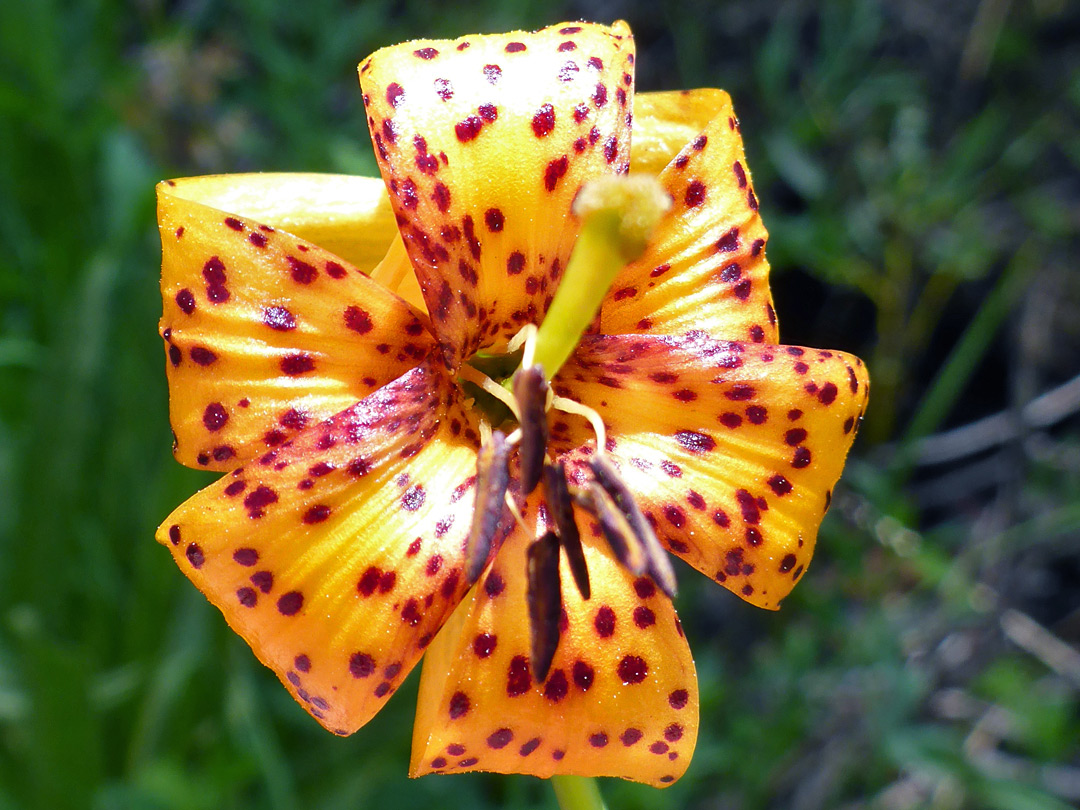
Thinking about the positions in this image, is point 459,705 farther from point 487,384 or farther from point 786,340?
point 786,340

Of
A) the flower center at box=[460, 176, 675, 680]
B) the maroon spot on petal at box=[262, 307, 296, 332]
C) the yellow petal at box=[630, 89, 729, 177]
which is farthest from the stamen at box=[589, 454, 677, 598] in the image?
the yellow petal at box=[630, 89, 729, 177]

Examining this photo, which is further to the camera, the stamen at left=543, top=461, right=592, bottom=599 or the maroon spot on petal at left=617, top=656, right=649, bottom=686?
the maroon spot on petal at left=617, top=656, right=649, bottom=686

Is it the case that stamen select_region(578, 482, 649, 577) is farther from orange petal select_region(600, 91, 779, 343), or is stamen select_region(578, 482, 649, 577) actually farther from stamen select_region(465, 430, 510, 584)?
orange petal select_region(600, 91, 779, 343)

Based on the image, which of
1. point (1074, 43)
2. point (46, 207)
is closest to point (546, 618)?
point (46, 207)

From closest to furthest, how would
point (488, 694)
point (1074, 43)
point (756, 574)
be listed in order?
point (488, 694) < point (756, 574) < point (1074, 43)

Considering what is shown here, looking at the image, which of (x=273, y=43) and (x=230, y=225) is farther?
(x=273, y=43)

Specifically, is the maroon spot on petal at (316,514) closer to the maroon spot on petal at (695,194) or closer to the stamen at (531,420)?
the stamen at (531,420)

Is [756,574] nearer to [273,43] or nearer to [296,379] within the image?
[296,379]
